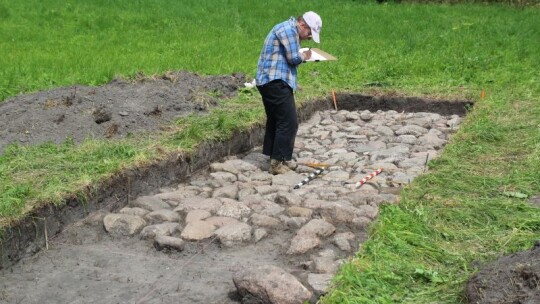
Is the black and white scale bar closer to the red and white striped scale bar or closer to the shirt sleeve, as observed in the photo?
the red and white striped scale bar

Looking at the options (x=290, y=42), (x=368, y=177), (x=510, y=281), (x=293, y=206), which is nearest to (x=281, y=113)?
(x=290, y=42)

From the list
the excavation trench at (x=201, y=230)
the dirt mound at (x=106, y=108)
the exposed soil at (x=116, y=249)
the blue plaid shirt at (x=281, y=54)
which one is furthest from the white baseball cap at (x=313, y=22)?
the dirt mound at (x=106, y=108)

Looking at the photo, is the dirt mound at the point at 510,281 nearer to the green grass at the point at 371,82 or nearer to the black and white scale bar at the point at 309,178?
the green grass at the point at 371,82

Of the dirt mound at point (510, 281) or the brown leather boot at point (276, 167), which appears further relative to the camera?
the brown leather boot at point (276, 167)

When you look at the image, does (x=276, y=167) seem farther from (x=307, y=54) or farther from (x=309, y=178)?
(x=307, y=54)

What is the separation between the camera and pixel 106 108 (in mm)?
8914

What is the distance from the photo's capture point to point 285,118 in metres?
8.21

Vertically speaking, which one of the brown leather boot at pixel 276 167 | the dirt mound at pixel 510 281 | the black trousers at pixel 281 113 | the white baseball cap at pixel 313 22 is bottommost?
the brown leather boot at pixel 276 167

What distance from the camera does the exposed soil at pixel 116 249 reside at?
4945 millimetres

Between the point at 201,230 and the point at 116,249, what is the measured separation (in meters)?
0.65

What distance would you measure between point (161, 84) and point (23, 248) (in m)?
4.92

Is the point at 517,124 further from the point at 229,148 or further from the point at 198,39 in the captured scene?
the point at 198,39

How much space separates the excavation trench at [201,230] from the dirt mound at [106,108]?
0.93 metres

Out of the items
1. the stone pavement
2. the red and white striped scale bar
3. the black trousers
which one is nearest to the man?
the black trousers
